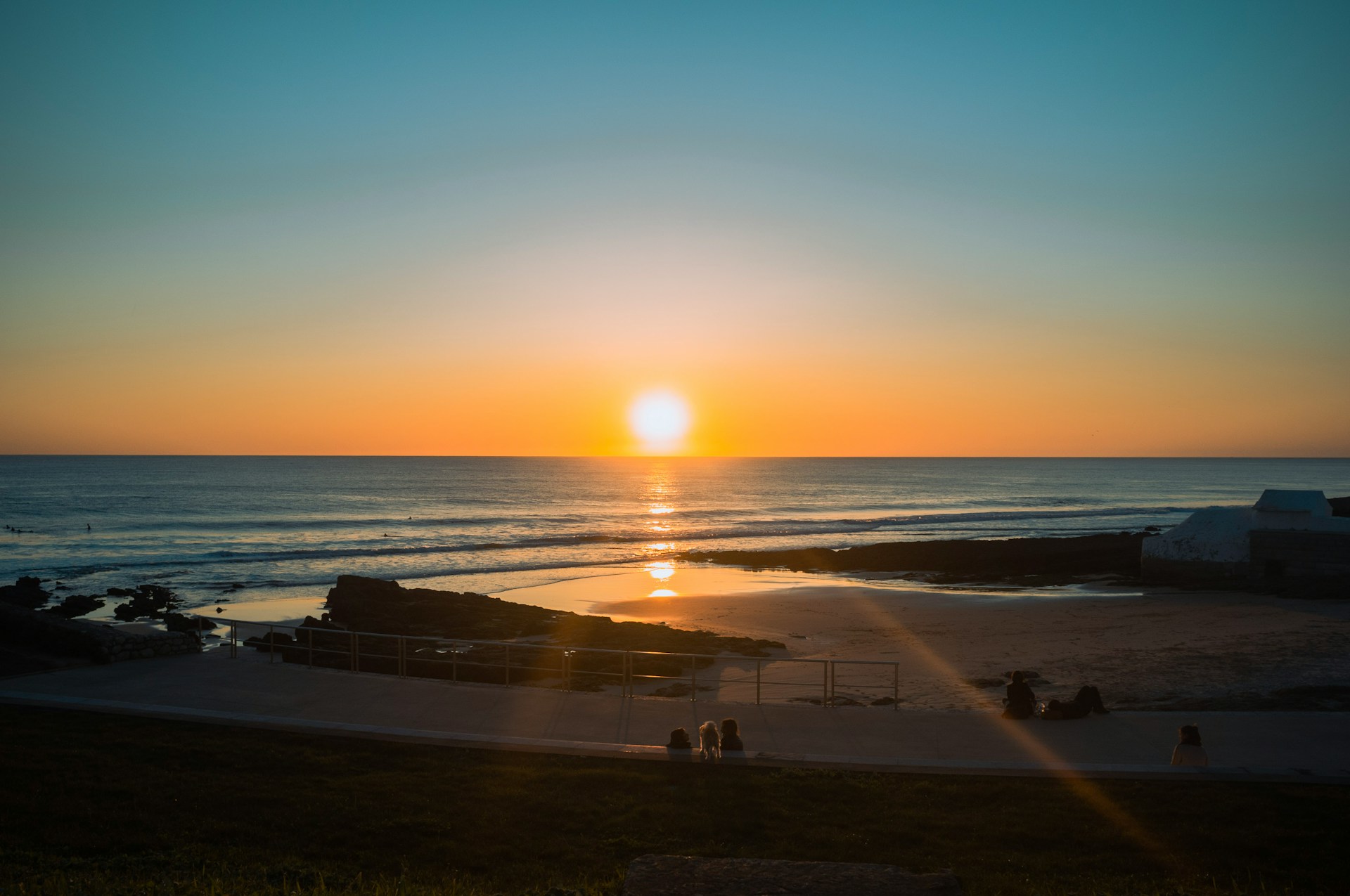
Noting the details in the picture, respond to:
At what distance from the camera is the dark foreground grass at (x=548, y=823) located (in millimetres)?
7191

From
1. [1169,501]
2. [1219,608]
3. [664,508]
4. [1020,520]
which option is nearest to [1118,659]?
[1219,608]

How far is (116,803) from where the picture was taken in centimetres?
858

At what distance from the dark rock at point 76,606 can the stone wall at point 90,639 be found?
59.4ft

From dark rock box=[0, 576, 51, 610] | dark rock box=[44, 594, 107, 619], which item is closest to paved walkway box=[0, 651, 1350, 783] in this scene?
dark rock box=[44, 594, 107, 619]

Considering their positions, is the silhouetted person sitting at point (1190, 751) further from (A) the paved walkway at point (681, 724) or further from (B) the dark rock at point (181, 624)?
(B) the dark rock at point (181, 624)

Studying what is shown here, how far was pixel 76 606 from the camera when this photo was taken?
32.9m

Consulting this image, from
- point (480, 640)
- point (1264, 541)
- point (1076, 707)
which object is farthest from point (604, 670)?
point (1264, 541)

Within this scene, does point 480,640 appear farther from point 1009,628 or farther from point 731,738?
point 1009,628

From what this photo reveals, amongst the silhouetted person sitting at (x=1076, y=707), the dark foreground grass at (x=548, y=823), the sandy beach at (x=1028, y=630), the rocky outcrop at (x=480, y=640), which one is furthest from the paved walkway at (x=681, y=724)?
the sandy beach at (x=1028, y=630)

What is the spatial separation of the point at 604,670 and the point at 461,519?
6321 centimetres

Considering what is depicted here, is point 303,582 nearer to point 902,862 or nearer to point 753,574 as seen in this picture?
point 753,574

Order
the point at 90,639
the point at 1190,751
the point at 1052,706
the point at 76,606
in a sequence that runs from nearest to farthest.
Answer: the point at 1190,751 → the point at 1052,706 → the point at 90,639 → the point at 76,606

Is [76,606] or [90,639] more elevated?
[90,639]

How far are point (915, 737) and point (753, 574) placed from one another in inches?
1397
